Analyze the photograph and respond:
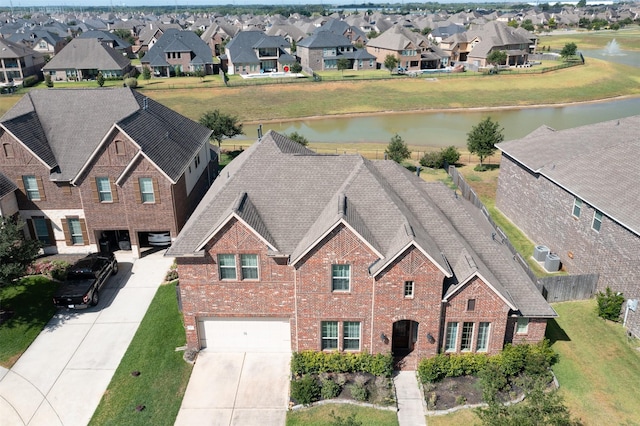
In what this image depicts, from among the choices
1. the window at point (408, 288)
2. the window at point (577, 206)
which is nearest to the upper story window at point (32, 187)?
the window at point (408, 288)

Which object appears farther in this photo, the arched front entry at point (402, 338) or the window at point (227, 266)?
the arched front entry at point (402, 338)

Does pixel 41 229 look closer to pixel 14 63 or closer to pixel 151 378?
pixel 151 378

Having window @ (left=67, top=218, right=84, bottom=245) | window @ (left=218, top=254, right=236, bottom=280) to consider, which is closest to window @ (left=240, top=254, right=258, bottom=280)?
window @ (left=218, top=254, right=236, bottom=280)

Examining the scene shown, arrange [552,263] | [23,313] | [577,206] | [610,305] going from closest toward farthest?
1. [610,305]
2. [23,313]
3. [577,206]
4. [552,263]

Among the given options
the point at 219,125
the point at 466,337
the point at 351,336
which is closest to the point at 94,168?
the point at 351,336

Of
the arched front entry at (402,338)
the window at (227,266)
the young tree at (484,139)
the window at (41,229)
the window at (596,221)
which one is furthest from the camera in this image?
the young tree at (484,139)

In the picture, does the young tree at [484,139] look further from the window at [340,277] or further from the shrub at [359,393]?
the shrub at [359,393]

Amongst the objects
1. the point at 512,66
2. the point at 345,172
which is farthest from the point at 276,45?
the point at 345,172
